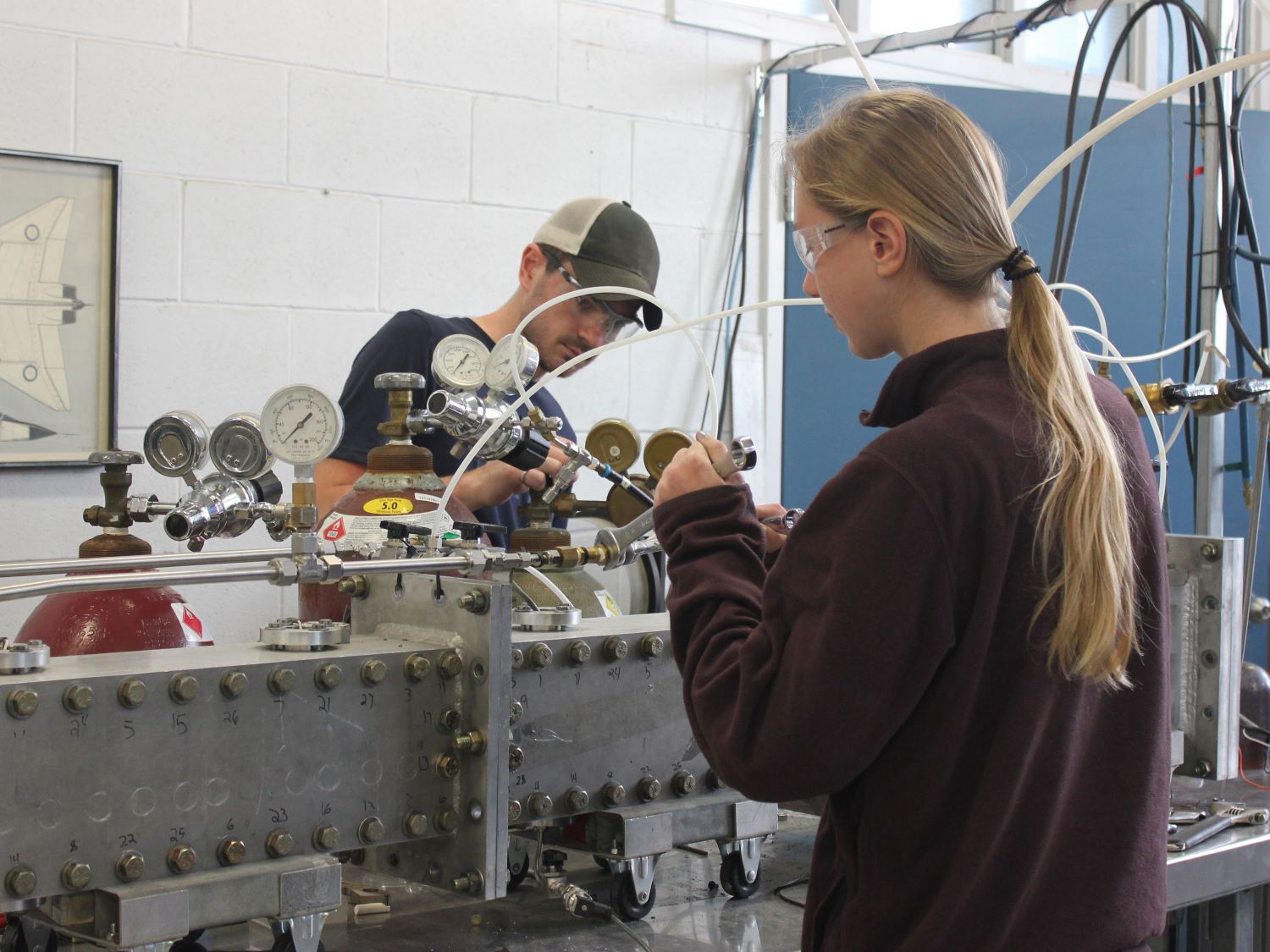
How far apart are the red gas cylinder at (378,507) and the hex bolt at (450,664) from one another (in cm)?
18

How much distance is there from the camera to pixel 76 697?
0.89 m

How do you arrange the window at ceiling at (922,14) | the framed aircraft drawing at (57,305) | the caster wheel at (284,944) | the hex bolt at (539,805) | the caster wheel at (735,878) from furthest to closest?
1. the window at ceiling at (922,14)
2. the framed aircraft drawing at (57,305)
3. the caster wheel at (735,878)
4. the hex bolt at (539,805)
5. the caster wheel at (284,944)

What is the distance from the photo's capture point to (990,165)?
0.96 metres

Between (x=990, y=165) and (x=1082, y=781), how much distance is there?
0.45 metres

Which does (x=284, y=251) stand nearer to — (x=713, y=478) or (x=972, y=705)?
(x=713, y=478)

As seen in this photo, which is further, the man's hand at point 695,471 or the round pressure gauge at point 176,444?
the round pressure gauge at point 176,444

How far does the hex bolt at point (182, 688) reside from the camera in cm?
94

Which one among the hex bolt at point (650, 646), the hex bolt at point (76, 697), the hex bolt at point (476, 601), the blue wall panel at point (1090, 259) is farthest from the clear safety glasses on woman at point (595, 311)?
the blue wall panel at point (1090, 259)

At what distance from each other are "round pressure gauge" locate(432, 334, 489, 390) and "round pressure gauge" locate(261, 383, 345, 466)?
117mm

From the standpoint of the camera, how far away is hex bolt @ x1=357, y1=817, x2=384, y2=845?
3.41 ft

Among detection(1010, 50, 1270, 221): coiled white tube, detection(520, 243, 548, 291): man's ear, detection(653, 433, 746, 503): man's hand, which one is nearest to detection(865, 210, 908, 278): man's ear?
detection(653, 433, 746, 503): man's hand

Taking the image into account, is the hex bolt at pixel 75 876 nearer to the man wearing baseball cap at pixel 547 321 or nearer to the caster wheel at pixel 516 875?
the caster wheel at pixel 516 875

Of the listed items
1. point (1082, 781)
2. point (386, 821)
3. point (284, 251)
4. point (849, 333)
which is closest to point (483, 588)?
point (386, 821)

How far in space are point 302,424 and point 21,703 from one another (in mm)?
473
